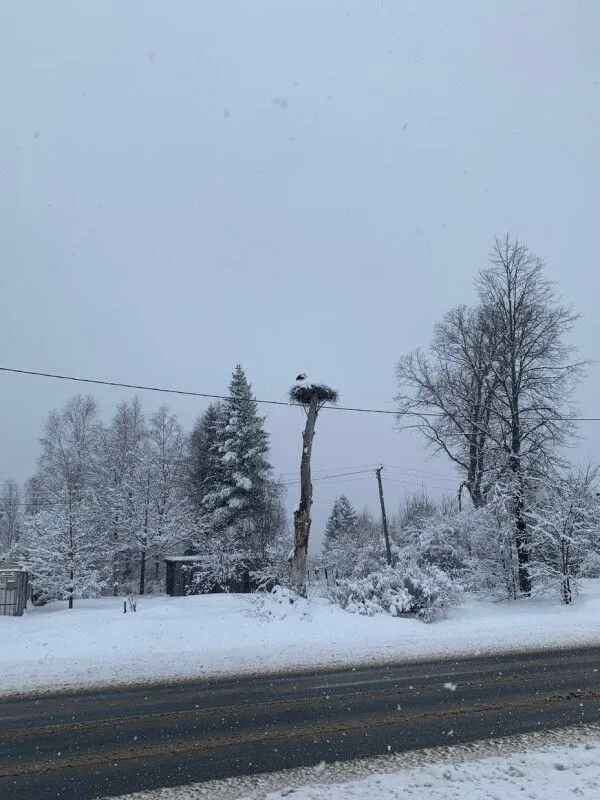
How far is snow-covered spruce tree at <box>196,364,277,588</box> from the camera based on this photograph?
1487 inches

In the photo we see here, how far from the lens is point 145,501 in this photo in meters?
38.8

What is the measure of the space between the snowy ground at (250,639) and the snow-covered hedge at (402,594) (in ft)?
1.54

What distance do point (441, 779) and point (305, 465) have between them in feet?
50.4

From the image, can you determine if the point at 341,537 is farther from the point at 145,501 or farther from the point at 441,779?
the point at 441,779

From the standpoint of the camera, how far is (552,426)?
23953 mm

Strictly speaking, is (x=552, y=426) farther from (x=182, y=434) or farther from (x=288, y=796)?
(x=182, y=434)

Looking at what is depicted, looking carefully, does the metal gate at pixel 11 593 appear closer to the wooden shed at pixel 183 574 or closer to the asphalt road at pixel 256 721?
the wooden shed at pixel 183 574

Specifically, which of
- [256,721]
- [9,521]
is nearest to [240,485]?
[256,721]

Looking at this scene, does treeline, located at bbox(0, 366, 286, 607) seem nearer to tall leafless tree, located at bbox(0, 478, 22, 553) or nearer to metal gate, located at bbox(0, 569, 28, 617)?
metal gate, located at bbox(0, 569, 28, 617)

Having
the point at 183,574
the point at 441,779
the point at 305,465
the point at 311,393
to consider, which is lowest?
the point at 183,574

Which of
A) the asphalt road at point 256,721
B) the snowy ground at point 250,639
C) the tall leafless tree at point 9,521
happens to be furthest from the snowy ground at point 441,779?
the tall leafless tree at point 9,521

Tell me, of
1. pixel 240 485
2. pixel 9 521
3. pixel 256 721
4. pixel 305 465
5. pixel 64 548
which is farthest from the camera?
pixel 9 521

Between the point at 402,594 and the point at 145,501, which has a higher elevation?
the point at 145,501

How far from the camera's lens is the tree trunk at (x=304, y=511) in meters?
19.3
